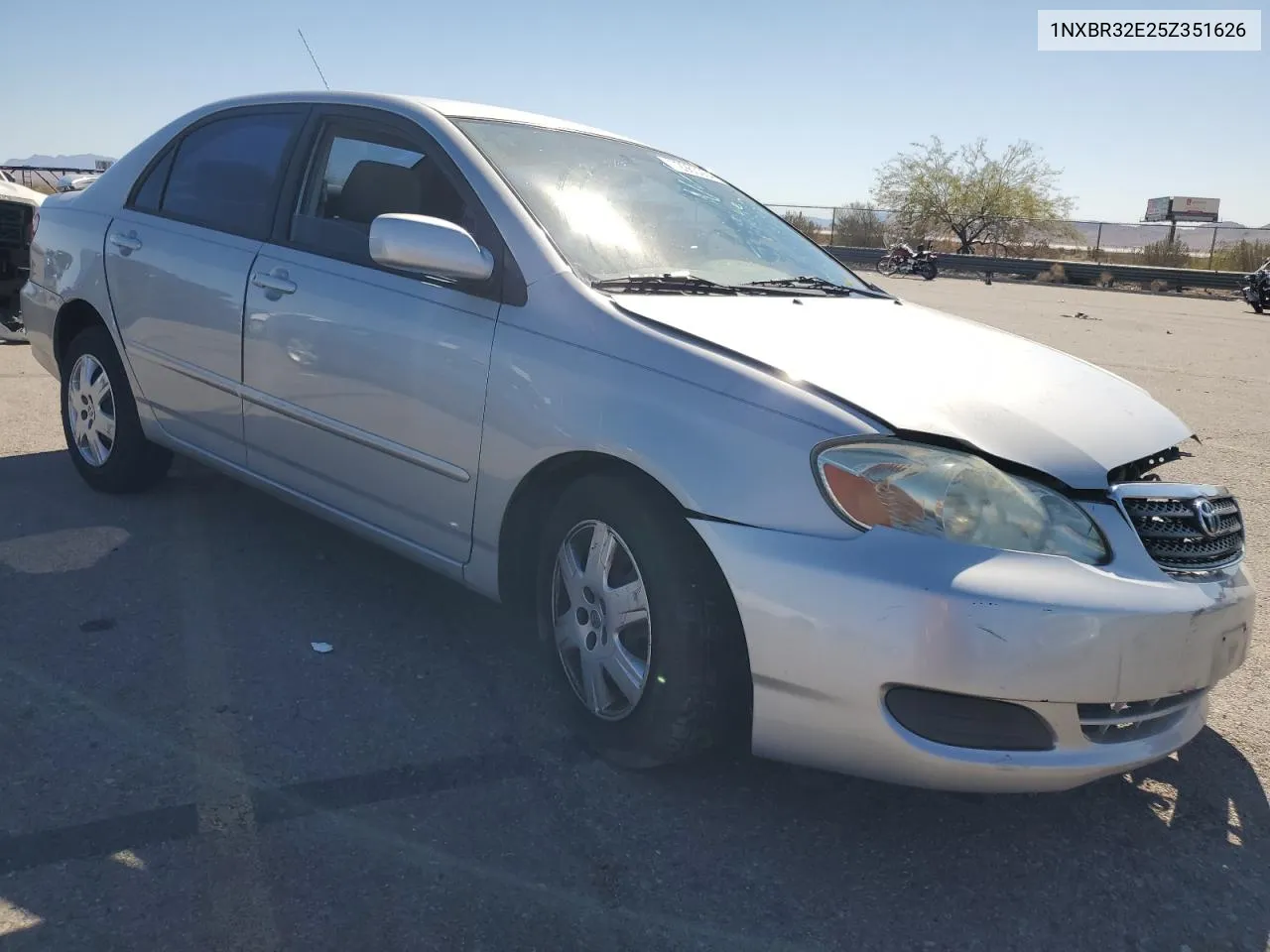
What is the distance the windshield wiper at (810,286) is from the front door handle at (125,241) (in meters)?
2.55

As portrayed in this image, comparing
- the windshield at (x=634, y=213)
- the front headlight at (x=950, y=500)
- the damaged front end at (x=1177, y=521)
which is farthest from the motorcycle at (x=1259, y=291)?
the front headlight at (x=950, y=500)

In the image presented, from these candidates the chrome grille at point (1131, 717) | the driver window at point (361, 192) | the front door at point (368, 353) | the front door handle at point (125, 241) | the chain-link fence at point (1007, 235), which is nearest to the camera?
the chrome grille at point (1131, 717)

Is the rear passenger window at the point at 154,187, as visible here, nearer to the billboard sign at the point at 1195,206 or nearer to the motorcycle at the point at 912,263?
the motorcycle at the point at 912,263

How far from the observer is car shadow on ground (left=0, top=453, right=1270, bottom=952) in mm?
2285

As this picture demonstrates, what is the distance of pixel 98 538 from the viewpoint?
4453 millimetres

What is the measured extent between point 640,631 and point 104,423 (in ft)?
10.4

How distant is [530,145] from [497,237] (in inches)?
21.8

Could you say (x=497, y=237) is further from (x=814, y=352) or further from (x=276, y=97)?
(x=276, y=97)

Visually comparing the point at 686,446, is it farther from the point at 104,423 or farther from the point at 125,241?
the point at 104,423

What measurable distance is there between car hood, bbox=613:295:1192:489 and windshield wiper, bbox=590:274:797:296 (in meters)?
0.06

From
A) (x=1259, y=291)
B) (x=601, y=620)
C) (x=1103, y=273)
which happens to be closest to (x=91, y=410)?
(x=601, y=620)

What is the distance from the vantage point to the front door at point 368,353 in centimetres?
322

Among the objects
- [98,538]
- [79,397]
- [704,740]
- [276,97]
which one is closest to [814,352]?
[704,740]

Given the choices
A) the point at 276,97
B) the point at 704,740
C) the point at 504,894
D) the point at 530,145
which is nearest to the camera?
the point at 504,894
